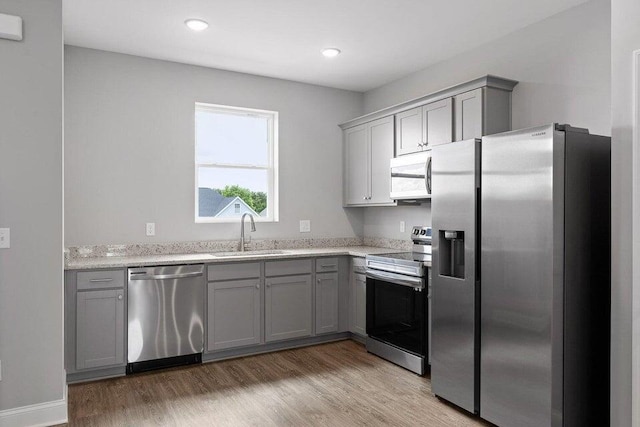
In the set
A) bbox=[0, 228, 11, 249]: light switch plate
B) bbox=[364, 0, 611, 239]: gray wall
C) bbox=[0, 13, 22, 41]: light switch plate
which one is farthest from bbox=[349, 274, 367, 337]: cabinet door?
bbox=[0, 13, 22, 41]: light switch plate

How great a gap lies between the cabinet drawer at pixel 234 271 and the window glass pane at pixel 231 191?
781 mm

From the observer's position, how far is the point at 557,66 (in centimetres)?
324

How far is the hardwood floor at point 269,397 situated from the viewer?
9.23 ft

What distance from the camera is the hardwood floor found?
2814 mm

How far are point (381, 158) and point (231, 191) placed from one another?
155cm

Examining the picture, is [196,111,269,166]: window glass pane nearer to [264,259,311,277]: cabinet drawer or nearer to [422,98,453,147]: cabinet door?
[264,259,311,277]: cabinet drawer

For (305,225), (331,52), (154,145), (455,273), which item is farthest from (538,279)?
(154,145)

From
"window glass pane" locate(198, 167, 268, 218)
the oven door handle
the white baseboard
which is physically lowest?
the white baseboard

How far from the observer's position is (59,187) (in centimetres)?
278

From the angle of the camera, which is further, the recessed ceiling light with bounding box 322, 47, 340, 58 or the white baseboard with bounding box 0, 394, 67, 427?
the recessed ceiling light with bounding box 322, 47, 340, 58

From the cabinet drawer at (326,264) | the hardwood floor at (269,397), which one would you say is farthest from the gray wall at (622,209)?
the cabinet drawer at (326,264)

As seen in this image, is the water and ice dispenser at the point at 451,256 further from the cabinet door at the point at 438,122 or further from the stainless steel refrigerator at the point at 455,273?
the cabinet door at the point at 438,122

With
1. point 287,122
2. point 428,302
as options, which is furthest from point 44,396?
point 287,122

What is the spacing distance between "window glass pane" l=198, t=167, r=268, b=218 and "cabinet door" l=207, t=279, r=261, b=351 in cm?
90
